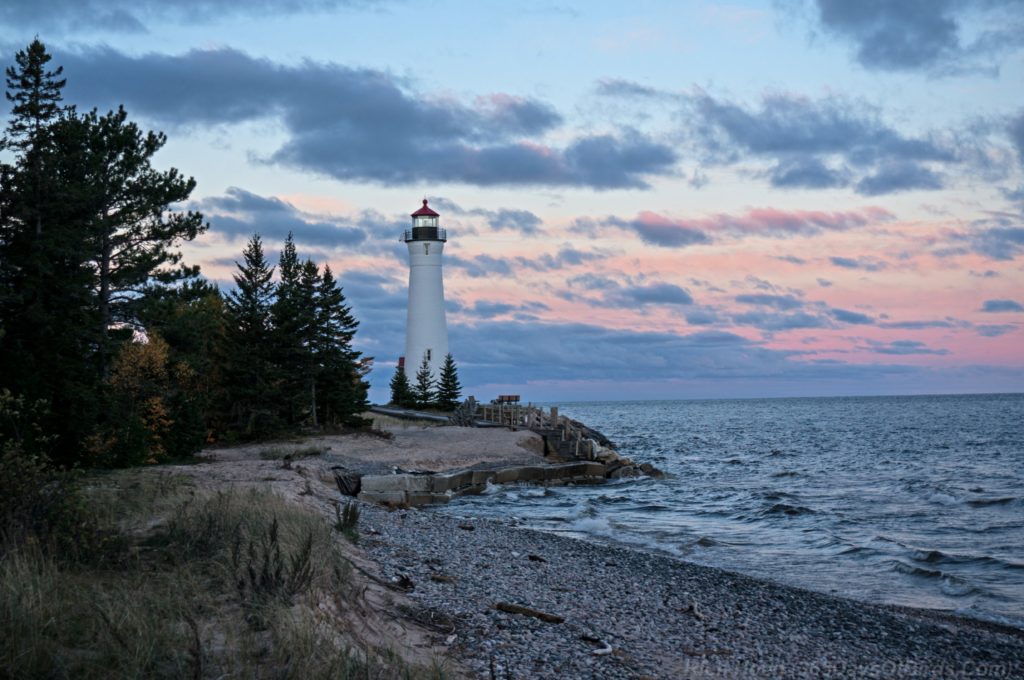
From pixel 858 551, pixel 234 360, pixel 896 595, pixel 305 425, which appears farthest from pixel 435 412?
pixel 896 595

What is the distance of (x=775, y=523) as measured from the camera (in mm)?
23047

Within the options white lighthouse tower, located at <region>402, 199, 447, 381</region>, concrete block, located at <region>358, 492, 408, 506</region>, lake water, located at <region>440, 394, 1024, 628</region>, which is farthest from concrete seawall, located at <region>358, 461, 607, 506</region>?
white lighthouse tower, located at <region>402, 199, 447, 381</region>

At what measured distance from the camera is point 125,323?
31.3 metres

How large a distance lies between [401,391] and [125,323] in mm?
36275

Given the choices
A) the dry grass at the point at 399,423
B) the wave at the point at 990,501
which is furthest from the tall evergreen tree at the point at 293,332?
the wave at the point at 990,501

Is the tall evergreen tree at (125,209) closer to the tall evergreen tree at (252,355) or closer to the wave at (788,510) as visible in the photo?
the tall evergreen tree at (252,355)

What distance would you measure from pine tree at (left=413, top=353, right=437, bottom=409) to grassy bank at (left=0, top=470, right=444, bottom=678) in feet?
161

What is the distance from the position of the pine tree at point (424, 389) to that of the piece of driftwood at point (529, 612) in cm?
4986

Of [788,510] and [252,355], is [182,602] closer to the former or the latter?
[788,510]

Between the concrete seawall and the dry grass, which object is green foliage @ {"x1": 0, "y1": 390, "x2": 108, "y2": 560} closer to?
the concrete seawall

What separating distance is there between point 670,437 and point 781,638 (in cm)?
6202

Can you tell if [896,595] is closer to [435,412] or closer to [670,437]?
[435,412]

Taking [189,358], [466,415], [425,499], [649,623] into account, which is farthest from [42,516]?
[466,415]

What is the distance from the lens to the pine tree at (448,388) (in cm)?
6100
